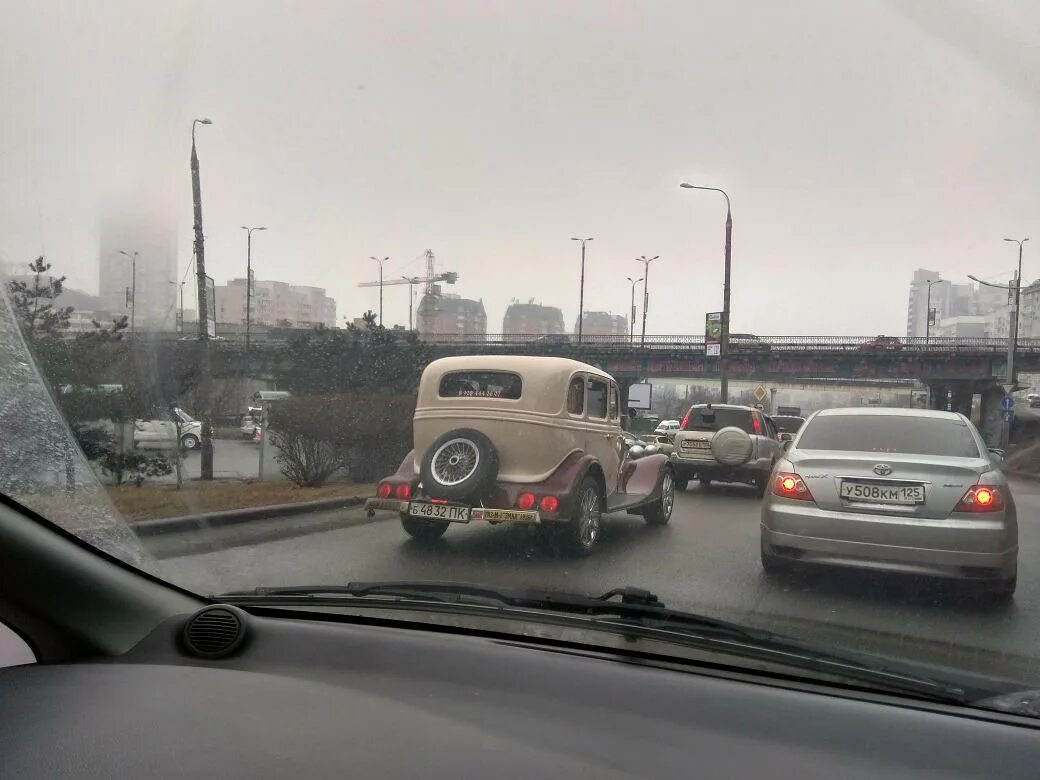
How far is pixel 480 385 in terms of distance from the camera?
7.23m

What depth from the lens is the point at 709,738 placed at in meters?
2.26

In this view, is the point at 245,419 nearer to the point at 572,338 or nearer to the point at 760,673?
the point at 572,338

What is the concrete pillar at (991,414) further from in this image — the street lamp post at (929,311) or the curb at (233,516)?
the curb at (233,516)

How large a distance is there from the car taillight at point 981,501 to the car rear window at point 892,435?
20.8 inches

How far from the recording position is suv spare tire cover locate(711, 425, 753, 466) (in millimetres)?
12859

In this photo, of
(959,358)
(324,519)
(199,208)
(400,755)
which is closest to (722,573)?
(324,519)

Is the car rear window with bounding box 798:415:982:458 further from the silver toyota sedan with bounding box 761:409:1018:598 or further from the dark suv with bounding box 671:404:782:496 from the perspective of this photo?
the dark suv with bounding box 671:404:782:496

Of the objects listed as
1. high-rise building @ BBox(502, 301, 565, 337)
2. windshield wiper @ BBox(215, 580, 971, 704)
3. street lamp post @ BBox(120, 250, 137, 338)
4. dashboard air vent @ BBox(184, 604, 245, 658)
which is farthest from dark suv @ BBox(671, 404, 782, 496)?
dashboard air vent @ BBox(184, 604, 245, 658)

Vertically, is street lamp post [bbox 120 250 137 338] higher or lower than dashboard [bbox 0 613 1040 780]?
higher

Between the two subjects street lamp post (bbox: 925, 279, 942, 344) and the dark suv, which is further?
the dark suv

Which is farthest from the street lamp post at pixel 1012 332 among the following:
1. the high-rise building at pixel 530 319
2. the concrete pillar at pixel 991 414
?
the high-rise building at pixel 530 319

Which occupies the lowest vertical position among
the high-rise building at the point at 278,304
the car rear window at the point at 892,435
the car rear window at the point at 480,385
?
the car rear window at the point at 892,435

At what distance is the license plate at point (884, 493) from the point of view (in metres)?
5.36

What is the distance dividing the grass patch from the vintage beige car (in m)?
0.75
